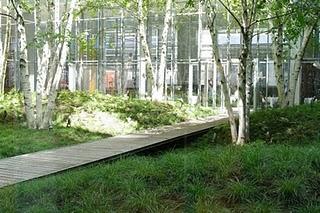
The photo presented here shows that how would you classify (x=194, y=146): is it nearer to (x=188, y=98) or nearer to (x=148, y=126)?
(x=148, y=126)

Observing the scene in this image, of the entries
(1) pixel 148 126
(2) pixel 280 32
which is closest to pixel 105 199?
(2) pixel 280 32

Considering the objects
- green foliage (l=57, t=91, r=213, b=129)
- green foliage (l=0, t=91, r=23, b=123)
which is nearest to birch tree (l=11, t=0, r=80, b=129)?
green foliage (l=0, t=91, r=23, b=123)

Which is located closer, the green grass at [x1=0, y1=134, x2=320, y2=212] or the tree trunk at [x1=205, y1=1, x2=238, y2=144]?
the green grass at [x1=0, y1=134, x2=320, y2=212]

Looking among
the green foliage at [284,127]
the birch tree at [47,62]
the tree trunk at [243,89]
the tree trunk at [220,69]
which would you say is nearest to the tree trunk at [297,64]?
the green foliage at [284,127]

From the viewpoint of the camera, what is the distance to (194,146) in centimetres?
1133

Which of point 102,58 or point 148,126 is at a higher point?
point 102,58

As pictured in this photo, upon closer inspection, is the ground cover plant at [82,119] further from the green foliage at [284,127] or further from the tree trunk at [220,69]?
the tree trunk at [220,69]

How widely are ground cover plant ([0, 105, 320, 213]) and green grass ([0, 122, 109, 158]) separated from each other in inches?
154

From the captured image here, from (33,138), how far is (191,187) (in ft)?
22.0

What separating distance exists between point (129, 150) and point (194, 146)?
8.80 ft

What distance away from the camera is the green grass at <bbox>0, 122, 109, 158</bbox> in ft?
31.6

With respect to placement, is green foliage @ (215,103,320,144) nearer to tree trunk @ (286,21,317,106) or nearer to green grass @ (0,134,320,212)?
tree trunk @ (286,21,317,106)

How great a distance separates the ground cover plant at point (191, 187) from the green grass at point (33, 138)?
3917 millimetres

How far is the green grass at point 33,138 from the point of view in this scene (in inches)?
379
